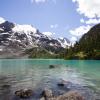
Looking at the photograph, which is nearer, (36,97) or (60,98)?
(60,98)

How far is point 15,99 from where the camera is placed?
28766 mm

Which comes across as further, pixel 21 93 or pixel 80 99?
pixel 21 93

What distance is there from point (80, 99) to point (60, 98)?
2.76 metres

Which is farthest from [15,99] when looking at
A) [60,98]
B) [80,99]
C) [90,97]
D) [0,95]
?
[90,97]

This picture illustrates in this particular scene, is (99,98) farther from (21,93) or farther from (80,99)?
(21,93)

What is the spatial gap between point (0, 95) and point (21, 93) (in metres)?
3.27

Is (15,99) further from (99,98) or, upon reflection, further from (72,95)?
(99,98)

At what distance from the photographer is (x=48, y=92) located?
30.7 metres

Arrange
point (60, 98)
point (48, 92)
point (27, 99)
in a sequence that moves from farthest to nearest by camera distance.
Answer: point (48, 92) < point (27, 99) < point (60, 98)

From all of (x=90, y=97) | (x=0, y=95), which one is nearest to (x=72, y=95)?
(x=90, y=97)

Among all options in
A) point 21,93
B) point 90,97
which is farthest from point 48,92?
point 90,97

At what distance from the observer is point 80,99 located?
1062 inches

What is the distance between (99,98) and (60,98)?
6.52 meters

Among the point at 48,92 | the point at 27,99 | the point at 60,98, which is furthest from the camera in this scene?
the point at 48,92
